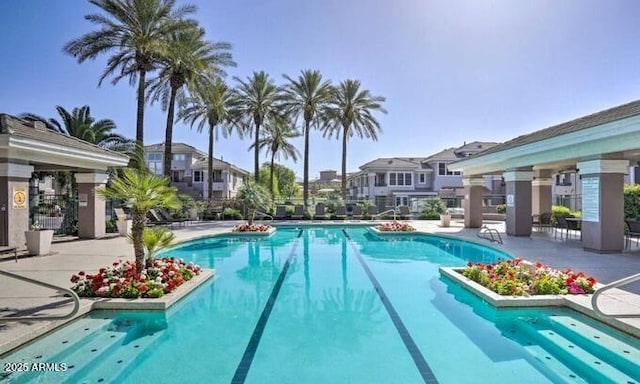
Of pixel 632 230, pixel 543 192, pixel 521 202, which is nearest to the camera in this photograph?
pixel 632 230

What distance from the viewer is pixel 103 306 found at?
695cm

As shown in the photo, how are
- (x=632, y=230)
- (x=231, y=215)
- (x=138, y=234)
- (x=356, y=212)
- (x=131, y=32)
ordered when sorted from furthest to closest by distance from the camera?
(x=356, y=212), (x=231, y=215), (x=131, y=32), (x=632, y=230), (x=138, y=234)

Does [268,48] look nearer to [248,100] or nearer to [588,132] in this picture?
[248,100]

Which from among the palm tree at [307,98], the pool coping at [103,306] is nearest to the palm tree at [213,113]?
the palm tree at [307,98]

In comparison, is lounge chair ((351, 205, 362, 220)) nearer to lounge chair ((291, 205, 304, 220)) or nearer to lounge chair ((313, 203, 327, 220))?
lounge chair ((313, 203, 327, 220))

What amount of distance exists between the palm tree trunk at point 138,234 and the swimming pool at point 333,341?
4.20ft

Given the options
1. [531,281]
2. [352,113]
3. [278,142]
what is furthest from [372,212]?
[531,281]

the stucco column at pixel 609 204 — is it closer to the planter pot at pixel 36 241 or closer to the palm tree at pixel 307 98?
the planter pot at pixel 36 241

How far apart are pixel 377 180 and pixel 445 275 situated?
32952 mm

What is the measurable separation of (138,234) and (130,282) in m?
1.01

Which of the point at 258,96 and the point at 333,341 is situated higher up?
the point at 258,96

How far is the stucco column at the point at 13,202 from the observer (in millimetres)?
11641

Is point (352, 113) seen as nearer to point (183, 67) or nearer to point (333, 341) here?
point (183, 67)

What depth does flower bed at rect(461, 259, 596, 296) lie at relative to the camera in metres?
7.44
